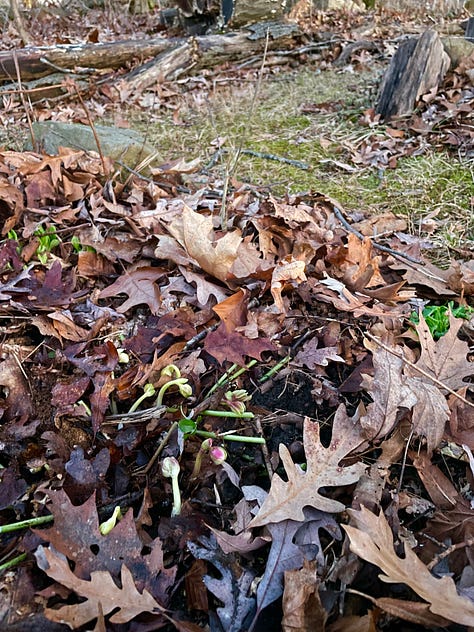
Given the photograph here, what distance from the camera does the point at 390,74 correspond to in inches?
186

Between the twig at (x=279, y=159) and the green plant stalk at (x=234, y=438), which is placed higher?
the twig at (x=279, y=159)

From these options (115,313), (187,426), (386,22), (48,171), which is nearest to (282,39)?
(386,22)

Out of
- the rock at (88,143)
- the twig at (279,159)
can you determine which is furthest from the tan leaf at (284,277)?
the twig at (279,159)

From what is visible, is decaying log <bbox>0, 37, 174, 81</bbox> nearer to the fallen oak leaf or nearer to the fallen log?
the fallen log

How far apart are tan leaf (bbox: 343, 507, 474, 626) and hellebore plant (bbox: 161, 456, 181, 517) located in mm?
476

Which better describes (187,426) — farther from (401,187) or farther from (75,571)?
(401,187)

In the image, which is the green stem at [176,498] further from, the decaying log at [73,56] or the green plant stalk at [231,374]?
the decaying log at [73,56]

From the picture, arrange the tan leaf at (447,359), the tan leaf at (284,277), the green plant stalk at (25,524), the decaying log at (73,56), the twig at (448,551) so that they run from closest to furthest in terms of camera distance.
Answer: the twig at (448,551) → the green plant stalk at (25,524) → the tan leaf at (447,359) → the tan leaf at (284,277) → the decaying log at (73,56)

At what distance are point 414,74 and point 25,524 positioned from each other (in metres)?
5.04

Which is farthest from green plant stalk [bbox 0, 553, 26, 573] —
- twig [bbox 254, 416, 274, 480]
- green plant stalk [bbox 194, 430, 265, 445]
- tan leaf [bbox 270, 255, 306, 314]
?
tan leaf [bbox 270, 255, 306, 314]

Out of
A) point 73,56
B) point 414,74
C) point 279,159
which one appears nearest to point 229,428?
point 279,159

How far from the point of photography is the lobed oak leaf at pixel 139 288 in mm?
1953

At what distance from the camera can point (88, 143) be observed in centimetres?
331

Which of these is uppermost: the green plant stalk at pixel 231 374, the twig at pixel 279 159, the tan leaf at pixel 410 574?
the twig at pixel 279 159
